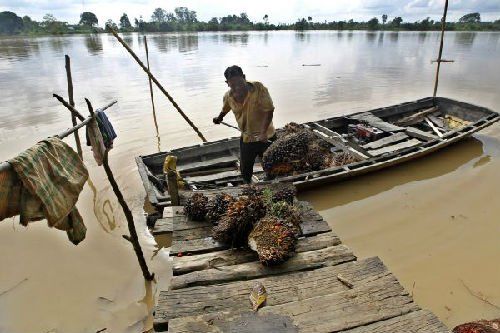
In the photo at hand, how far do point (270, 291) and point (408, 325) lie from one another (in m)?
1.09

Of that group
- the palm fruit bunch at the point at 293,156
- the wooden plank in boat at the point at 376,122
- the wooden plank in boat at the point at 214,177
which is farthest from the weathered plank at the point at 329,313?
the wooden plank in boat at the point at 376,122

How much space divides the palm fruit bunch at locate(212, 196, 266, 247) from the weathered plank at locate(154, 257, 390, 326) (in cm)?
59

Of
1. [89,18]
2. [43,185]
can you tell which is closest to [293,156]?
[43,185]

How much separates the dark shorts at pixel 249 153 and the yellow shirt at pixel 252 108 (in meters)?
0.15

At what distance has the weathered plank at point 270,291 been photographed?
279 centimetres

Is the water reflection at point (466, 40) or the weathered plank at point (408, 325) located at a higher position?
the water reflection at point (466, 40)

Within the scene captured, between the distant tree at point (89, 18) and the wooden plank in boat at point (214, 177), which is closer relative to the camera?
the wooden plank in boat at point (214, 177)

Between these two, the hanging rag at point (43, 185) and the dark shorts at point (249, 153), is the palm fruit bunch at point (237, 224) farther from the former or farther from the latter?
the dark shorts at point (249, 153)

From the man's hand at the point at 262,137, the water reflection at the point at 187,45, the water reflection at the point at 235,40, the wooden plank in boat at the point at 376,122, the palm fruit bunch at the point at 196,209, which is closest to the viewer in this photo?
the palm fruit bunch at the point at 196,209

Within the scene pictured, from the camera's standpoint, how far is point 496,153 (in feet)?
27.9

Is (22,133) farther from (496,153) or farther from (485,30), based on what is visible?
(485,30)

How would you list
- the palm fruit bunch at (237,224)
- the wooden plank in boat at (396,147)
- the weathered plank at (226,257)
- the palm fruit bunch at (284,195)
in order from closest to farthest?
1. the weathered plank at (226,257)
2. the palm fruit bunch at (237,224)
3. the palm fruit bunch at (284,195)
4. the wooden plank in boat at (396,147)

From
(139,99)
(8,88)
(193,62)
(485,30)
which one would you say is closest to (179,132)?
(139,99)

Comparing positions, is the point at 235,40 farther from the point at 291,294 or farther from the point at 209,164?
the point at 291,294
